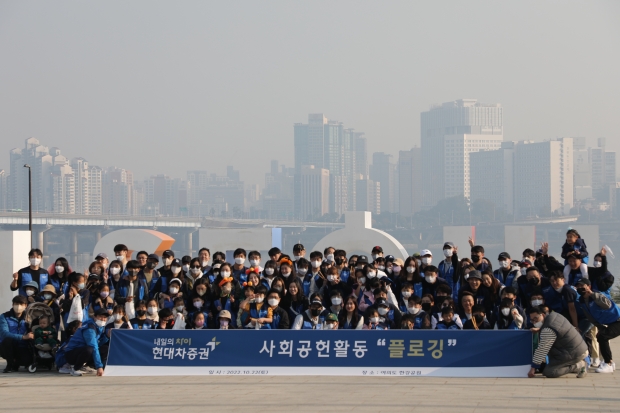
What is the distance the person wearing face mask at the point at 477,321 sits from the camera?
33.7 feet

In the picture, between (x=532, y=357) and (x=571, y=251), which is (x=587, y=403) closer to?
(x=532, y=357)

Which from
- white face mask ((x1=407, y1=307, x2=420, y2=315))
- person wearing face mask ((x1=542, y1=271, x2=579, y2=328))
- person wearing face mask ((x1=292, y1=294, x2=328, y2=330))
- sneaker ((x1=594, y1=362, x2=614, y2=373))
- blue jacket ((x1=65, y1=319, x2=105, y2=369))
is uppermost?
person wearing face mask ((x1=542, y1=271, x2=579, y2=328))

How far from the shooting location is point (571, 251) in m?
11.4

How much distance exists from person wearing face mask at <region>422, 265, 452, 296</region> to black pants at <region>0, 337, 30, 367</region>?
5473mm

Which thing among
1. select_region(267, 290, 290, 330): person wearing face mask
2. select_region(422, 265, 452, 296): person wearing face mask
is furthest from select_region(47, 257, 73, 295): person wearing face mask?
select_region(422, 265, 452, 296): person wearing face mask

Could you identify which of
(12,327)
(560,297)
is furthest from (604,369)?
(12,327)

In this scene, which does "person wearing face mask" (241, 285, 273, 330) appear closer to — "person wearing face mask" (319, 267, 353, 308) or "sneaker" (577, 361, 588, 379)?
"person wearing face mask" (319, 267, 353, 308)

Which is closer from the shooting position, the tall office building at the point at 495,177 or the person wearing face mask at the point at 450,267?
the person wearing face mask at the point at 450,267

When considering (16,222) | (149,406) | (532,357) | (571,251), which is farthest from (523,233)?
(16,222)

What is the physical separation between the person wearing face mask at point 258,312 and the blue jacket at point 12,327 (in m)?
2.94

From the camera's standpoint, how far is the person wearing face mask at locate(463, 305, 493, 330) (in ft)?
33.7

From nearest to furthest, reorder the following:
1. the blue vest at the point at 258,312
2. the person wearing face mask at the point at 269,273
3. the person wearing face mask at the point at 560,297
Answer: the person wearing face mask at the point at 560,297 < the blue vest at the point at 258,312 < the person wearing face mask at the point at 269,273

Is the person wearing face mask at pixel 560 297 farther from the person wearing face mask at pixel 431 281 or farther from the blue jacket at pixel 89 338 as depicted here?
the blue jacket at pixel 89 338

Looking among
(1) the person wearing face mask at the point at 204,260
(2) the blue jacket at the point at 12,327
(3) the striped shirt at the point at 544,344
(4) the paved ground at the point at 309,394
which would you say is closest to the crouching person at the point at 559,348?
(3) the striped shirt at the point at 544,344
